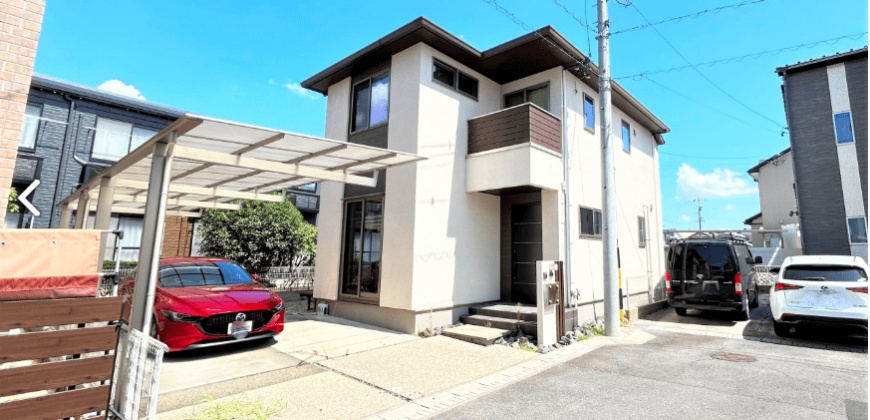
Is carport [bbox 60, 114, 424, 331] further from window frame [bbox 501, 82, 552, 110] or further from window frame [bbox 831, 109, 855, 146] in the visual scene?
window frame [bbox 831, 109, 855, 146]

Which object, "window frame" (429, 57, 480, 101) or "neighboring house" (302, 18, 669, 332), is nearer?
"neighboring house" (302, 18, 669, 332)

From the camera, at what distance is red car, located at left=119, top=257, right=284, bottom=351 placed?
5383 millimetres

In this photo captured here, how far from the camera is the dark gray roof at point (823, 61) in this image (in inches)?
542

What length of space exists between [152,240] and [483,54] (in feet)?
25.0

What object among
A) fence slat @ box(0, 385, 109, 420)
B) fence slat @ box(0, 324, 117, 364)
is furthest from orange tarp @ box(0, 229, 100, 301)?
fence slat @ box(0, 385, 109, 420)

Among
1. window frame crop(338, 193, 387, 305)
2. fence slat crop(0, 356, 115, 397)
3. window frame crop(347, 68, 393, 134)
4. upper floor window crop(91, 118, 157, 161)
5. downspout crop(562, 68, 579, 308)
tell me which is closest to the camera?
fence slat crop(0, 356, 115, 397)

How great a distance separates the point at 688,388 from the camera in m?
4.71

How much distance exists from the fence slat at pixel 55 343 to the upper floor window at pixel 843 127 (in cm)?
2060

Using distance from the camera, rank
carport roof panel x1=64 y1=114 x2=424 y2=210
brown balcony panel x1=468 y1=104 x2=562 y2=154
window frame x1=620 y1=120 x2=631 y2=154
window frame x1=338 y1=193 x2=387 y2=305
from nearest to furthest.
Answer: carport roof panel x1=64 y1=114 x2=424 y2=210, brown balcony panel x1=468 y1=104 x2=562 y2=154, window frame x1=338 y1=193 x2=387 y2=305, window frame x1=620 y1=120 x2=631 y2=154

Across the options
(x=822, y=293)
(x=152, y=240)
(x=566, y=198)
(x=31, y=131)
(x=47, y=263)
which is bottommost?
(x=822, y=293)

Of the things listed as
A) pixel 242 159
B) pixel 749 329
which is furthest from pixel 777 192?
pixel 242 159

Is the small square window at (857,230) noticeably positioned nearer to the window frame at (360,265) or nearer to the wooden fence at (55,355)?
the window frame at (360,265)

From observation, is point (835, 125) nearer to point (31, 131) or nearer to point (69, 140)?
point (69, 140)

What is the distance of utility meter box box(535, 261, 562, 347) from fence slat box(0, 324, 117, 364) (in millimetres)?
5814
